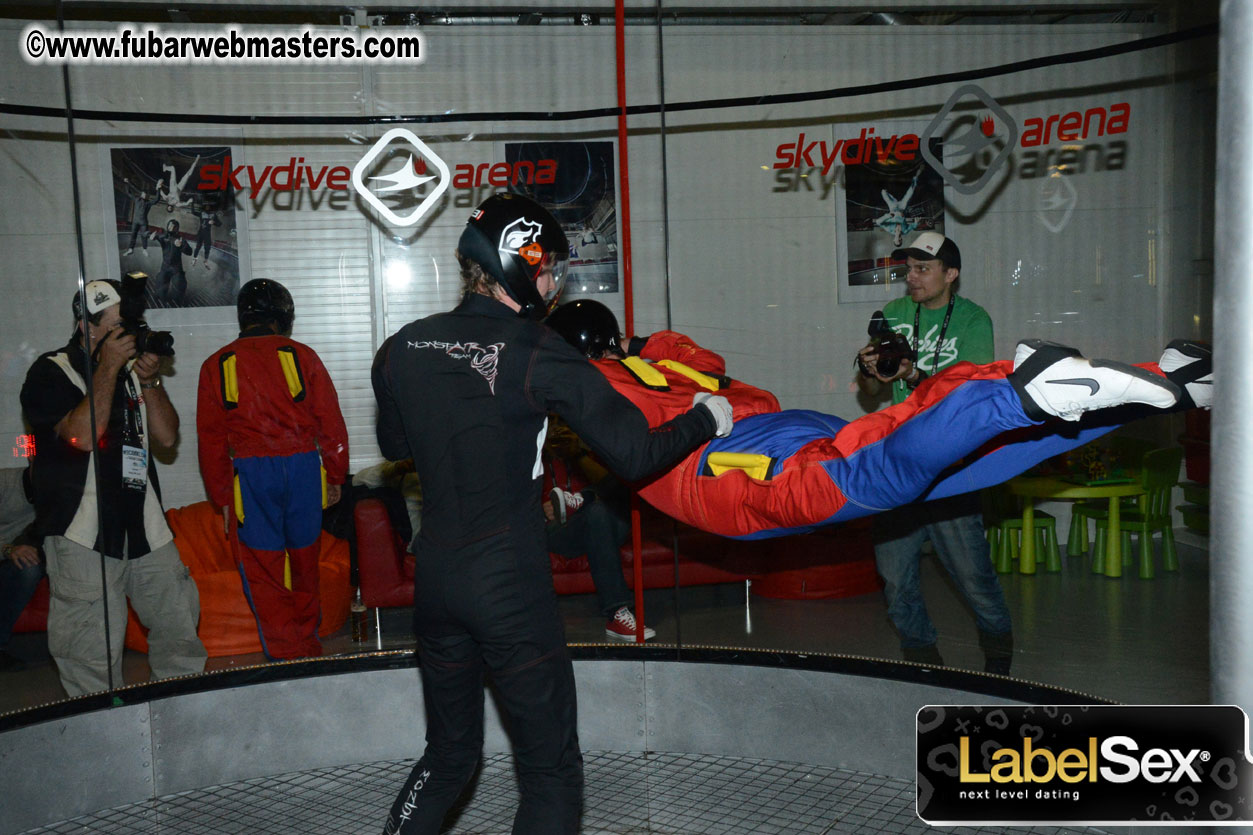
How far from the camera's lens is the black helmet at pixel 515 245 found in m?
2.38

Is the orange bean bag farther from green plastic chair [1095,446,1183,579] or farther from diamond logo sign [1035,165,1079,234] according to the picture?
green plastic chair [1095,446,1183,579]

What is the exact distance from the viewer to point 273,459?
13.0 feet

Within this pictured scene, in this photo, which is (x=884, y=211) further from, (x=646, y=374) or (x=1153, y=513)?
(x=1153, y=513)

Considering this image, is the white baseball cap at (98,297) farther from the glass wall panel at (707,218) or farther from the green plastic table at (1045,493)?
the green plastic table at (1045,493)

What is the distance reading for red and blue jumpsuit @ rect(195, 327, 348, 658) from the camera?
3.92 meters

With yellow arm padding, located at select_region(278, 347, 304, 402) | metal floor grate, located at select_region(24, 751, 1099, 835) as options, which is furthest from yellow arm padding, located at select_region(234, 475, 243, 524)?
metal floor grate, located at select_region(24, 751, 1099, 835)

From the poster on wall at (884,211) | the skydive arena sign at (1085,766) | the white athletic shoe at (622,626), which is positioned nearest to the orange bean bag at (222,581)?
the white athletic shoe at (622,626)

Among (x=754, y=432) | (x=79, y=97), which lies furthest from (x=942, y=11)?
(x=79, y=97)

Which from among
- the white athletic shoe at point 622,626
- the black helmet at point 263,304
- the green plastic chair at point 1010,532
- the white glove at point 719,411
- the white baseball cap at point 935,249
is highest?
the white baseball cap at point 935,249

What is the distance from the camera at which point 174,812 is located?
3.33 metres

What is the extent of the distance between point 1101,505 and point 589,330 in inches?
103

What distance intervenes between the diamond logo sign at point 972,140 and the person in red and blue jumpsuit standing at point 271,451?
249 cm

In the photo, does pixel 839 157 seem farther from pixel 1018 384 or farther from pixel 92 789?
pixel 92 789

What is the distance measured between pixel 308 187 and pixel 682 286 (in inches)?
59.9
